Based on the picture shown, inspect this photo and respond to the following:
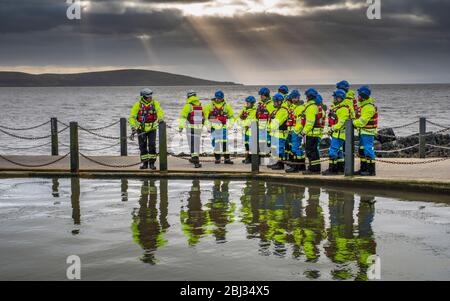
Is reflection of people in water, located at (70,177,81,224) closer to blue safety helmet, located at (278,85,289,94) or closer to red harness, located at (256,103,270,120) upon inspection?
red harness, located at (256,103,270,120)

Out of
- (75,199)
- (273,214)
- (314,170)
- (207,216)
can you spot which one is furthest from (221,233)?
(314,170)

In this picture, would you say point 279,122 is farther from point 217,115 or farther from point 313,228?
point 313,228

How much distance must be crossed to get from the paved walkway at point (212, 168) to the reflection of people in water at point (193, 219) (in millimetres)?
2646

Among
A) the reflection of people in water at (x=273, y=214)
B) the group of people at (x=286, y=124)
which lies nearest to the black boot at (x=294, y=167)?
the group of people at (x=286, y=124)

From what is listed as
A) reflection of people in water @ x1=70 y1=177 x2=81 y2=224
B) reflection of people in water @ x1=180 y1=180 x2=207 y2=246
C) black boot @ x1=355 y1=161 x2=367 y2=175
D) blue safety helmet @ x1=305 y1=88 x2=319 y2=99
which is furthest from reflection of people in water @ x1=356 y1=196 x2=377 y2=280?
reflection of people in water @ x1=70 y1=177 x2=81 y2=224

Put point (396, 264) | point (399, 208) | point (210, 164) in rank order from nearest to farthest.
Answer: point (396, 264)
point (399, 208)
point (210, 164)

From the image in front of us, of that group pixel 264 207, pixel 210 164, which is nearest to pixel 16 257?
pixel 264 207

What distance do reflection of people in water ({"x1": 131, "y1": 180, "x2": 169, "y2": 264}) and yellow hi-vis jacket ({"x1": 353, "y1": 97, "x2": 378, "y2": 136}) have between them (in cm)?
472

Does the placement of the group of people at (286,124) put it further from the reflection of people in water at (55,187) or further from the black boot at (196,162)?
the reflection of people in water at (55,187)

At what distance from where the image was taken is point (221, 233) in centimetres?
984

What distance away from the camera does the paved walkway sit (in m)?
14.2

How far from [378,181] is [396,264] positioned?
5834 millimetres
